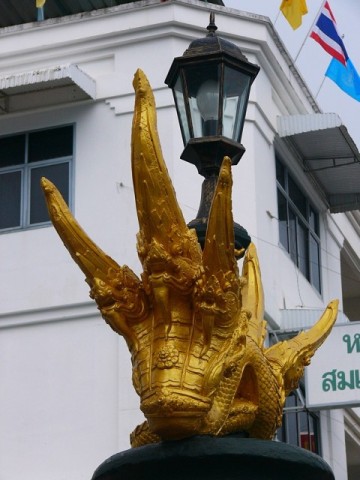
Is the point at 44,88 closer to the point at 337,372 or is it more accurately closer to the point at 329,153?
the point at 329,153

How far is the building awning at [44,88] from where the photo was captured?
21484 mm

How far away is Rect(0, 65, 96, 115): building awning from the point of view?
21.5 m

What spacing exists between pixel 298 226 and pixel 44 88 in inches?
182

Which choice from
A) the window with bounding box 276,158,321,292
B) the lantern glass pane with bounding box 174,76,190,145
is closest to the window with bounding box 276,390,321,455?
the window with bounding box 276,158,321,292

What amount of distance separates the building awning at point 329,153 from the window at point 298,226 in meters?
0.38

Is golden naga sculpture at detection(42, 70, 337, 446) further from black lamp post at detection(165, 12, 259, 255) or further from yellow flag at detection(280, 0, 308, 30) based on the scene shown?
yellow flag at detection(280, 0, 308, 30)

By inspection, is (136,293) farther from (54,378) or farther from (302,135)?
(302,135)

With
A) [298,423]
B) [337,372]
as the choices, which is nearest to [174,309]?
[337,372]

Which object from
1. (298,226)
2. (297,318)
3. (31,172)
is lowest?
(297,318)

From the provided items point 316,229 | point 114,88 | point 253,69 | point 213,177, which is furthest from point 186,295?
point 316,229

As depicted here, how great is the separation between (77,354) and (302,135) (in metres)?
4.80

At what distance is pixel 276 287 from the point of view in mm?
21812

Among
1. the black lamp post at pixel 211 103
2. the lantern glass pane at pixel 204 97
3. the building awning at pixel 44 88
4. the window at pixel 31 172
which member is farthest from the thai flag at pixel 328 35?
the lantern glass pane at pixel 204 97

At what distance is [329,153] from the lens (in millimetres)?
23453
